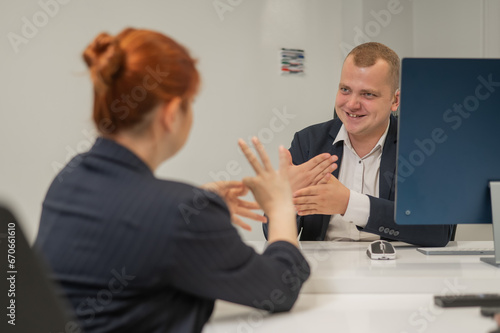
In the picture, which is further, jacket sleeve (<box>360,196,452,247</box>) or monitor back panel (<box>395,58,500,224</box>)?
jacket sleeve (<box>360,196,452,247</box>)

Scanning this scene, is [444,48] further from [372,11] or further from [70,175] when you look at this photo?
[70,175]

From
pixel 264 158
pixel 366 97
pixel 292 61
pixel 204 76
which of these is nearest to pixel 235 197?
pixel 264 158

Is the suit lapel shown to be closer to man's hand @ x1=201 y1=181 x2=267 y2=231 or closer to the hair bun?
man's hand @ x1=201 y1=181 x2=267 y2=231

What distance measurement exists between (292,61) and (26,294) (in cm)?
349

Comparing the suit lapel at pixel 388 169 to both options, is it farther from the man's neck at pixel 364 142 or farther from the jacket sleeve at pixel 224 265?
the jacket sleeve at pixel 224 265

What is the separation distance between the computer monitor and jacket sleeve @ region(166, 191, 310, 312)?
524 mm

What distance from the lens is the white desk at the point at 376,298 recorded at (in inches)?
40.2

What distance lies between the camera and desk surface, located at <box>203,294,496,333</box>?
3.29 ft

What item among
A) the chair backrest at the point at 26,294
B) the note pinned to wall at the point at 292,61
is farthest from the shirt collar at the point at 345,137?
the chair backrest at the point at 26,294

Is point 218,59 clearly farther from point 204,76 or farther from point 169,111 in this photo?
point 169,111

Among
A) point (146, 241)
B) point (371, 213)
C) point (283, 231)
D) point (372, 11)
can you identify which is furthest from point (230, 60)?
point (146, 241)

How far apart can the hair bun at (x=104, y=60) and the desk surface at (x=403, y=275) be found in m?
0.66

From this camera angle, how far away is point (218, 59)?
146 inches

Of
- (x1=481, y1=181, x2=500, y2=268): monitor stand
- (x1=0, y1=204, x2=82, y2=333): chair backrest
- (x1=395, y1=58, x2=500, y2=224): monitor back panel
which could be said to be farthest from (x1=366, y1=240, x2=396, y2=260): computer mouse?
(x1=0, y1=204, x2=82, y2=333): chair backrest
